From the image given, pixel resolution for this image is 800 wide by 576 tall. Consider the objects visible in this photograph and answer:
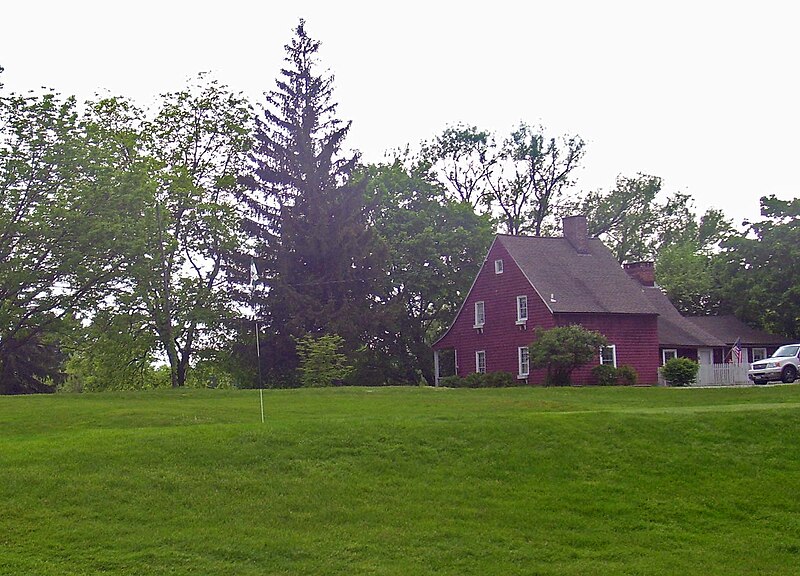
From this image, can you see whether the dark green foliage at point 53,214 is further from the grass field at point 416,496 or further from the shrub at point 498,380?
the grass field at point 416,496

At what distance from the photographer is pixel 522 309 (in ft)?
161

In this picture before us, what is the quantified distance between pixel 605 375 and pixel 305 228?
16862 millimetres

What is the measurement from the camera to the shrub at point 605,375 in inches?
1743

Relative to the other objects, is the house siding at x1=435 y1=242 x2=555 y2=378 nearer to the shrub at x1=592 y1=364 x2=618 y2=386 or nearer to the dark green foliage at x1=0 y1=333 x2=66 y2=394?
the shrub at x1=592 y1=364 x2=618 y2=386

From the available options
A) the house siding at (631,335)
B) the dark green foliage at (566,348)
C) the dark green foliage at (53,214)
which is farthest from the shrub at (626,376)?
the dark green foliage at (53,214)

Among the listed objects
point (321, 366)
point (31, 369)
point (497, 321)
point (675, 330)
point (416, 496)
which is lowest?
point (416, 496)

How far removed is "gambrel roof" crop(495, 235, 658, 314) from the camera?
4794 centimetres

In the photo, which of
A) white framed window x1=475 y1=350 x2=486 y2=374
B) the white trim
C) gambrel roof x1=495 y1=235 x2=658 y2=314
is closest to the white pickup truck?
gambrel roof x1=495 y1=235 x2=658 y2=314

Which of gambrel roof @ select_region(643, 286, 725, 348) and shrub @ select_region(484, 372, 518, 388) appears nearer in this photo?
shrub @ select_region(484, 372, 518, 388)

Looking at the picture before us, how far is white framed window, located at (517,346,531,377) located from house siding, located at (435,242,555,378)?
205mm

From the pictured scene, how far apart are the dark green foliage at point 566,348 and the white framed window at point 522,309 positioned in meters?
5.70

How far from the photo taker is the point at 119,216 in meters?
42.9

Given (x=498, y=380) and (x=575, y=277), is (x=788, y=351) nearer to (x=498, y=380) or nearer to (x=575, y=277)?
(x=575, y=277)

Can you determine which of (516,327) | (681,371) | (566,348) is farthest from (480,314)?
(681,371)
